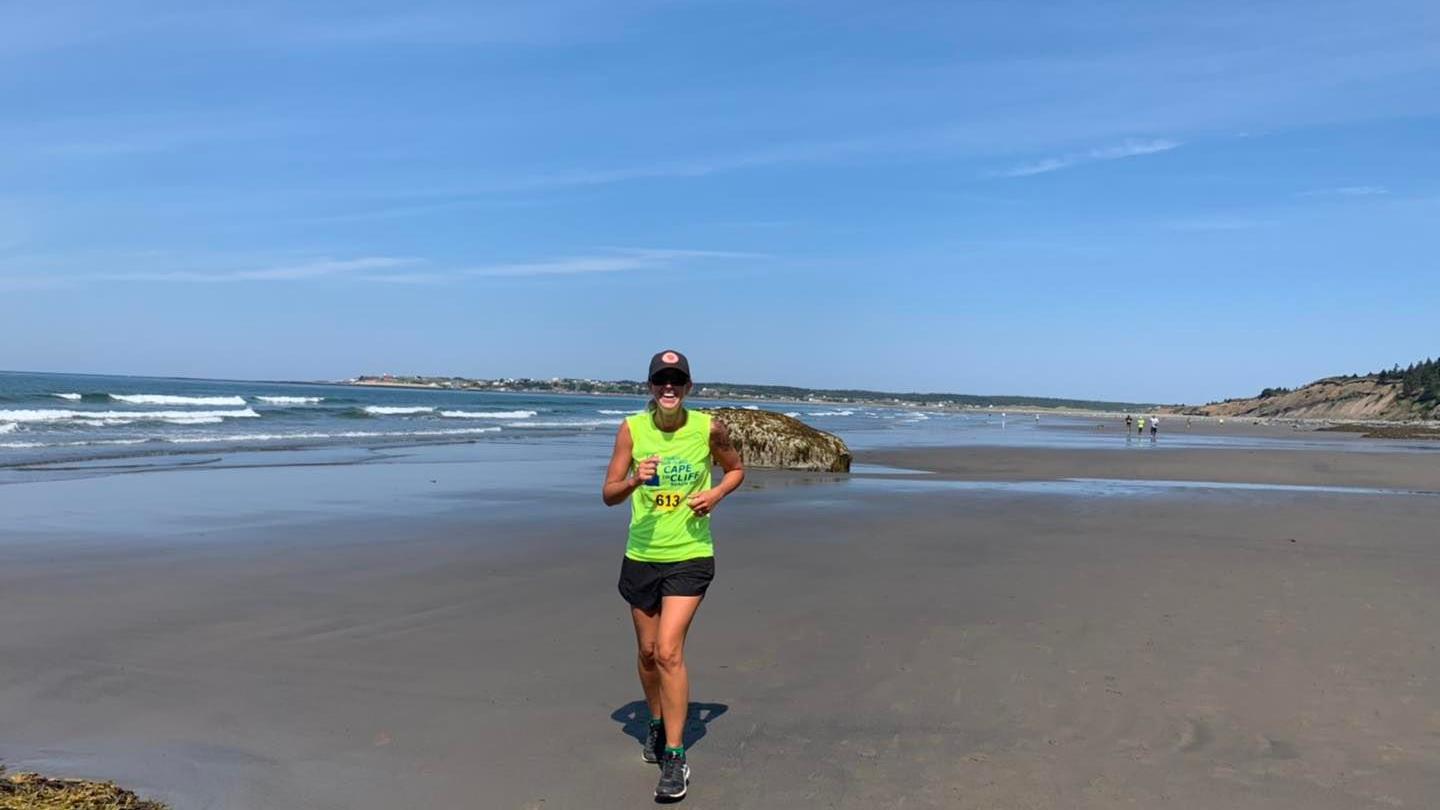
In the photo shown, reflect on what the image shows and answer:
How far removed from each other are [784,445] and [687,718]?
15736 millimetres

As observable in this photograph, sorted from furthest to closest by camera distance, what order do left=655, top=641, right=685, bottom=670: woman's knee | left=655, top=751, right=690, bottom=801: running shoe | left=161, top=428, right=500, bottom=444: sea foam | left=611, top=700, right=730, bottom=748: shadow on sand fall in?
left=161, top=428, right=500, bottom=444: sea foam, left=611, top=700, right=730, bottom=748: shadow on sand, left=655, top=641, right=685, bottom=670: woman's knee, left=655, top=751, right=690, bottom=801: running shoe

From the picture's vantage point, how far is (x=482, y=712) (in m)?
5.03

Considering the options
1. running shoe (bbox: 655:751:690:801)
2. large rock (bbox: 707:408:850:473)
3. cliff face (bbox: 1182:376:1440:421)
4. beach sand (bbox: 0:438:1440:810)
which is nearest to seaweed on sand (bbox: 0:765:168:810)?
beach sand (bbox: 0:438:1440:810)

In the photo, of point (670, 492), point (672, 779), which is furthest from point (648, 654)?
point (670, 492)

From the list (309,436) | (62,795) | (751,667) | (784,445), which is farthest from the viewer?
(309,436)

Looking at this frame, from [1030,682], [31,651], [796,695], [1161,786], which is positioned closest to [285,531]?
[31,651]

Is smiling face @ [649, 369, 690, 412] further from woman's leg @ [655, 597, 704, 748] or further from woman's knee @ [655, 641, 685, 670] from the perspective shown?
woman's knee @ [655, 641, 685, 670]

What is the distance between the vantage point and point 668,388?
4.48 meters

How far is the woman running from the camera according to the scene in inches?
175

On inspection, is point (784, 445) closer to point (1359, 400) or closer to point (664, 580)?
point (664, 580)

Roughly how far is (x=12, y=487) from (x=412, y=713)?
1283 cm

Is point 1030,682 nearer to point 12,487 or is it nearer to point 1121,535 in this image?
point 1121,535

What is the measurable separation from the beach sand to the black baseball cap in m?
1.77

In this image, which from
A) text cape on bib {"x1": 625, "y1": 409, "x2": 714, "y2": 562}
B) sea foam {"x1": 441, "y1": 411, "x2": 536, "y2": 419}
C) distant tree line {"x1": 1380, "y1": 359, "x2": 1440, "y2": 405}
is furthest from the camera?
distant tree line {"x1": 1380, "y1": 359, "x2": 1440, "y2": 405}
